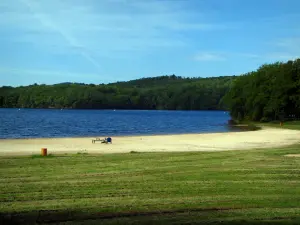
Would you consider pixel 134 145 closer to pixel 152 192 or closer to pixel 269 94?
pixel 152 192

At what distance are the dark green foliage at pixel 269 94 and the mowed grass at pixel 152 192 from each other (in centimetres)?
7015

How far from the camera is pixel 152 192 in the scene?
1117cm

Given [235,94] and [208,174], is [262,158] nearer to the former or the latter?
[208,174]

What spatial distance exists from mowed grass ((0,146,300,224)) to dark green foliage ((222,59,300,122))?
70.1 meters

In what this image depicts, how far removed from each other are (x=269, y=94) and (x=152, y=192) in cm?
8231

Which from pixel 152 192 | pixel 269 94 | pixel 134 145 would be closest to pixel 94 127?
pixel 269 94

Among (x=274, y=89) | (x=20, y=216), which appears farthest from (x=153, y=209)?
(x=274, y=89)

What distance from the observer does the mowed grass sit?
8.23 metres

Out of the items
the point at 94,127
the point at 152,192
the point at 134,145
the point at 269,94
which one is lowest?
the point at 94,127

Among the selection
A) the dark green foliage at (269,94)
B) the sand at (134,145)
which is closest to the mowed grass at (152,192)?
the sand at (134,145)

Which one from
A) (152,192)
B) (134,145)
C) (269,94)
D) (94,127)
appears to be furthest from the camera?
(269,94)

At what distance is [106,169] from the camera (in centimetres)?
1608

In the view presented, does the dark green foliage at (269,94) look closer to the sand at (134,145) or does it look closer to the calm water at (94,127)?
the calm water at (94,127)

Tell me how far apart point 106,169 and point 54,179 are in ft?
9.68
